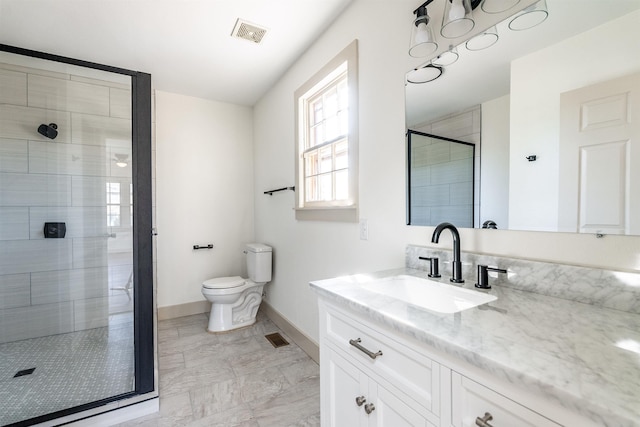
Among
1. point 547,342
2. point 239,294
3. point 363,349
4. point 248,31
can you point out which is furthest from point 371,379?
point 248,31

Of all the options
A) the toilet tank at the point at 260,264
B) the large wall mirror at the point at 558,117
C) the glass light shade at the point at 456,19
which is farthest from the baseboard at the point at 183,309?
the glass light shade at the point at 456,19

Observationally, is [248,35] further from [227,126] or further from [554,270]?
[554,270]

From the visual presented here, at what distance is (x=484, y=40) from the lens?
1.14 metres

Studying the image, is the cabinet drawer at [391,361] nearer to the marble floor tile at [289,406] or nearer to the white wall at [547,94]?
the white wall at [547,94]

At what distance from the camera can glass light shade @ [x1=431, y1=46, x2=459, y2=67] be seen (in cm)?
125

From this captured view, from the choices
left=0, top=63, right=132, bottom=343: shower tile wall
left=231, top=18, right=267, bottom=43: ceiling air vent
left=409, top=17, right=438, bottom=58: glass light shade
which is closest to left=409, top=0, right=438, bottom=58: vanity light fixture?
left=409, top=17, right=438, bottom=58: glass light shade

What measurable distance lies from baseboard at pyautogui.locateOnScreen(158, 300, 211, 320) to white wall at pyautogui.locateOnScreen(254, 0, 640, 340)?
0.98m

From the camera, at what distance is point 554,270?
3.03 ft

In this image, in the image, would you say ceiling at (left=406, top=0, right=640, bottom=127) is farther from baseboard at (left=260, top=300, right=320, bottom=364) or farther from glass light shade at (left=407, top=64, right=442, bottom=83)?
baseboard at (left=260, top=300, right=320, bottom=364)

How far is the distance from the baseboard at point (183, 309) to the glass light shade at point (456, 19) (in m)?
3.34

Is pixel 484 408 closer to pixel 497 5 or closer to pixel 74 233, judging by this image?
pixel 497 5

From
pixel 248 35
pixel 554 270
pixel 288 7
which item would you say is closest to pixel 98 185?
pixel 248 35

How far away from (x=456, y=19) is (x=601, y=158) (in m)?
0.76

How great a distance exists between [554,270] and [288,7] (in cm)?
198
